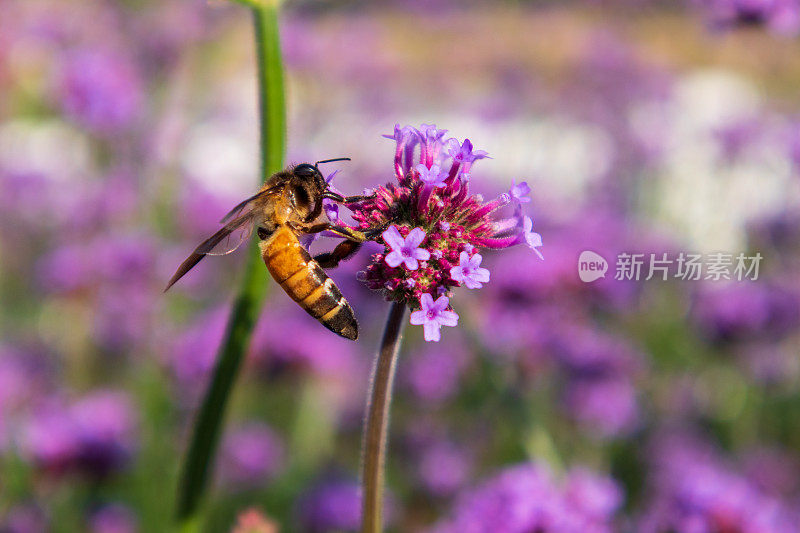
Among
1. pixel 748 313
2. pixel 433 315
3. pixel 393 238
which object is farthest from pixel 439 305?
pixel 748 313

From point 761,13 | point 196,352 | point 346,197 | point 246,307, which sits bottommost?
point 196,352

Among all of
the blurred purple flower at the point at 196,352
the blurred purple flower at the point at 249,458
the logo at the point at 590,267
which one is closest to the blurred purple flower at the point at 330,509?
the blurred purple flower at the point at 249,458

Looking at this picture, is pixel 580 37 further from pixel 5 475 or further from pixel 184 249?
pixel 5 475

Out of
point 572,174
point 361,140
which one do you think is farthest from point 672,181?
point 361,140

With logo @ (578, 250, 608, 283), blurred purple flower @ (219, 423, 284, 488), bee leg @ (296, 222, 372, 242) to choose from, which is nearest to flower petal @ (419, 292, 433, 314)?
bee leg @ (296, 222, 372, 242)

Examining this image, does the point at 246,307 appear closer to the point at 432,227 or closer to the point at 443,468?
→ the point at 432,227

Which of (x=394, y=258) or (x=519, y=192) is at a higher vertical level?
(x=519, y=192)

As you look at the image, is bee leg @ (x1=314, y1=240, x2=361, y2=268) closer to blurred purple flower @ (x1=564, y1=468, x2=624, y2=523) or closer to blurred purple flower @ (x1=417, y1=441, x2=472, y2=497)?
blurred purple flower @ (x1=564, y1=468, x2=624, y2=523)

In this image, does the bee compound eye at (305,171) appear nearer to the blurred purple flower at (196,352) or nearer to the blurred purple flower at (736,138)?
the blurred purple flower at (196,352)
